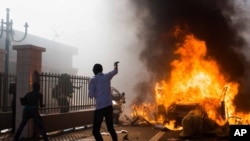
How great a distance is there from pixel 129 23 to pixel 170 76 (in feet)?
20.1

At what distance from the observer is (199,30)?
763 inches

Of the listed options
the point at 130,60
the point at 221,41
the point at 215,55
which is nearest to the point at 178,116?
the point at 215,55

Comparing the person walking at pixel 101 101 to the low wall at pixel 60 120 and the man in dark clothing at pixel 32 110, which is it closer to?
the man in dark clothing at pixel 32 110

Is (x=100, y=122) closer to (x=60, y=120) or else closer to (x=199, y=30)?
(x=60, y=120)

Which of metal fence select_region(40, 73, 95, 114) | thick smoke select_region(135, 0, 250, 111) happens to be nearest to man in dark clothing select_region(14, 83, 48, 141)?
metal fence select_region(40, 73, 95, 114)

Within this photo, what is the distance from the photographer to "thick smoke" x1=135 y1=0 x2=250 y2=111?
19344 millimetres

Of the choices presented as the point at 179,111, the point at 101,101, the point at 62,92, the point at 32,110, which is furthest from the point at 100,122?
the point at 179,111

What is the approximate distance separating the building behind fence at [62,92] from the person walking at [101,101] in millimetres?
4330

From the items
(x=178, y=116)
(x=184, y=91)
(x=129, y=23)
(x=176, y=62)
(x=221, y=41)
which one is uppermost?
(x=129, y=23)

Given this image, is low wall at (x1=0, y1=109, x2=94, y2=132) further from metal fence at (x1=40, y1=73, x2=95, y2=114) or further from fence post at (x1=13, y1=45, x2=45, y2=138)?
fence post at (x1=13, y1=45, x2=45, y2=138)

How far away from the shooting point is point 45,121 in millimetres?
12094

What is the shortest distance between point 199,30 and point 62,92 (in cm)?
909

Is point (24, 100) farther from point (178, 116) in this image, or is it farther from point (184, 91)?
point (184, 91)

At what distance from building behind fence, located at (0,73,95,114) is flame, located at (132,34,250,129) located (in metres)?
4.72
